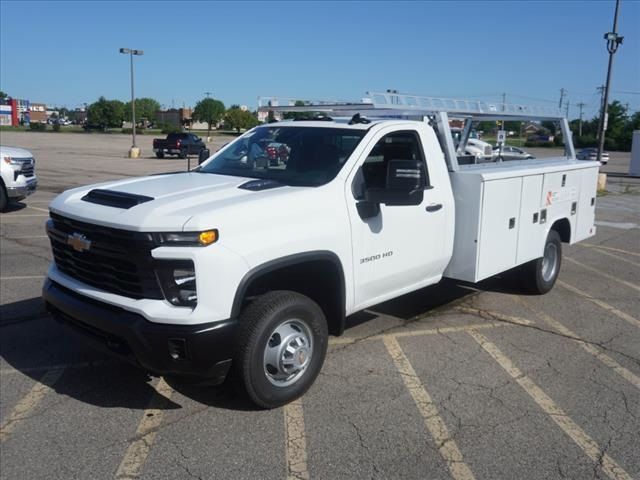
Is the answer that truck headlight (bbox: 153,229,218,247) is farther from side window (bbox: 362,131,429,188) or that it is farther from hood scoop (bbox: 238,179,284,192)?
side window (bbox: 362,131,429,188)

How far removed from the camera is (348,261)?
4305mm

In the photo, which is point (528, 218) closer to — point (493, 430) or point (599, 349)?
point (599, 349)

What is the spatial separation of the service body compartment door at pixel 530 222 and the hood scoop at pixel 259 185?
286cm

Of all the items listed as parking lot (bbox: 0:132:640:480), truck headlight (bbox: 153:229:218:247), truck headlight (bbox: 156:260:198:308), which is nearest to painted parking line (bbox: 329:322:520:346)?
parking lot (bbox: 0:132:640:480)

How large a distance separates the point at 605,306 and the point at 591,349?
1.61m

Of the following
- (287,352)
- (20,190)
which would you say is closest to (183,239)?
(287,352)

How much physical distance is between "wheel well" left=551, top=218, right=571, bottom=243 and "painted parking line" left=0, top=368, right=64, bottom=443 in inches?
222

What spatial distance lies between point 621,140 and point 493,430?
79.4 meters

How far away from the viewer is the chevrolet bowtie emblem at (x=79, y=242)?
384 cm

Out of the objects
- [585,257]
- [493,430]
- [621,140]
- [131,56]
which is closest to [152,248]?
[493,430]

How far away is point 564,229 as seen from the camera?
24.0 feet

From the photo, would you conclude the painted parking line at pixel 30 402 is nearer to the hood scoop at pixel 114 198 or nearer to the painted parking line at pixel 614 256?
the hood scoop at pixel 114 198

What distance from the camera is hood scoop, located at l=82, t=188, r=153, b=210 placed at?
3.83 metres

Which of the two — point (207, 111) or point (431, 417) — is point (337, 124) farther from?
point (207, 111)
